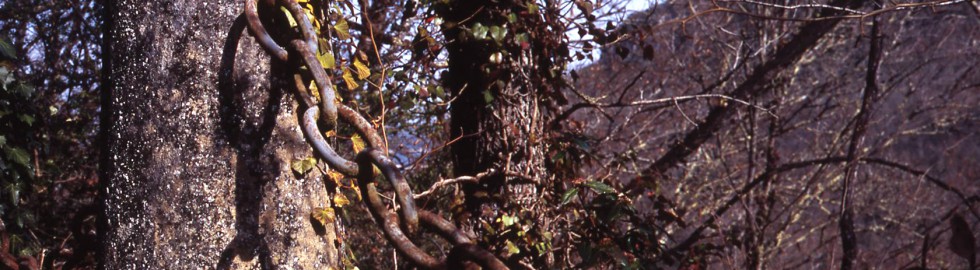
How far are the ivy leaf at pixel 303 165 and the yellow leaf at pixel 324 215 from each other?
0.19ft

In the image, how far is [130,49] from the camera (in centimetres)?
115

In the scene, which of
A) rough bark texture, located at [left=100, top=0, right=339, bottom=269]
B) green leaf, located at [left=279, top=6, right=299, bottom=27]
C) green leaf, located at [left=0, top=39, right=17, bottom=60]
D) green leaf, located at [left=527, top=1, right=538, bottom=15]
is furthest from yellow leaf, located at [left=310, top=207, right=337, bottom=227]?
green leaf, located at [left=0, top=39, right=17, bottom=60]

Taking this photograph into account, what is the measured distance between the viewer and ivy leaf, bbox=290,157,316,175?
1125 millimetres

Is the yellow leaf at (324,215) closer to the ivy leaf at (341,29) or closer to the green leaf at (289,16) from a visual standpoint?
the green leaf at (289,16)

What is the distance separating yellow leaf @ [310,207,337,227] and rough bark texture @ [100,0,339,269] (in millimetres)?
12

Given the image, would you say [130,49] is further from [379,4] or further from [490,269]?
[379,4]

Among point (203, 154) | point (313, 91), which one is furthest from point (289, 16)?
point (203, 154)

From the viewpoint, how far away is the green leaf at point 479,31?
296 centimetres

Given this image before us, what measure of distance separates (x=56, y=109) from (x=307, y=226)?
4482 mm

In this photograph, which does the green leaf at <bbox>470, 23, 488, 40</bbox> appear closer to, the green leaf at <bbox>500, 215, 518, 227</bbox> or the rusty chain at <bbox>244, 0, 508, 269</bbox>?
Answer: the green leaf at <bbox>500, 215, 518, 227</bbox>

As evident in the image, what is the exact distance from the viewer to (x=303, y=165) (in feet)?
3.70

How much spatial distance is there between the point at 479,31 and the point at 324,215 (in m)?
1.86

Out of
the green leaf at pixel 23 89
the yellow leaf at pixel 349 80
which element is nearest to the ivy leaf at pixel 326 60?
the yellow leaf at pixel 349 80

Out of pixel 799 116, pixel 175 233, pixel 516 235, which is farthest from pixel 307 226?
pixel 799 116
